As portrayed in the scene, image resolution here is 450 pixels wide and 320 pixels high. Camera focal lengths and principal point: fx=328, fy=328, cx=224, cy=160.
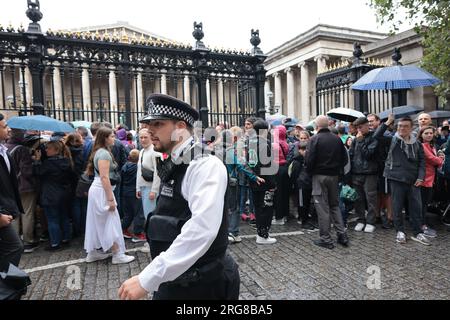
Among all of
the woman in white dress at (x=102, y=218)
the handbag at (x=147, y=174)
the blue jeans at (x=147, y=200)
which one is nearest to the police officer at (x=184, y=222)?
the woman in white dress at (x=102, y=218)

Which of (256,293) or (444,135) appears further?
(444,135)

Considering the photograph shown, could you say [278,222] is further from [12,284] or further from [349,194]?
[12,284]

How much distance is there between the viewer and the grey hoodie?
5.59 m

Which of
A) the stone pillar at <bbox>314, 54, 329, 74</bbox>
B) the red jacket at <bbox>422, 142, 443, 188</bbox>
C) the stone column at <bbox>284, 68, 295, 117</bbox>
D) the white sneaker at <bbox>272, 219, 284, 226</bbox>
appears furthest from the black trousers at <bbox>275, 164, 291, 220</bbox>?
the stone column at <bbox>284, 68, 295, 117</bbox>

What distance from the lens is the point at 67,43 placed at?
782 cm

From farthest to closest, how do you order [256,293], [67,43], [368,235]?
[67,43] → [368,235] → [256,293]

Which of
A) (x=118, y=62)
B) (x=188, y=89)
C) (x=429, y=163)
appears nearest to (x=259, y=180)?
(x=429, y=163)

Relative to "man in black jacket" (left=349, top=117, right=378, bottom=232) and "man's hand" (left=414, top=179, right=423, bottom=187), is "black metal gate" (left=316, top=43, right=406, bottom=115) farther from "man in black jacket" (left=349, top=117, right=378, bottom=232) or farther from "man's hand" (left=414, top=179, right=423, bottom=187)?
"man's hand" (left=414, top=179, right=423, bottom=187)

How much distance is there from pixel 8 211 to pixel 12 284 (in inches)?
49.1

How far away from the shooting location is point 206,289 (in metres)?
1.84

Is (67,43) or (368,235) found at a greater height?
(67,43)
